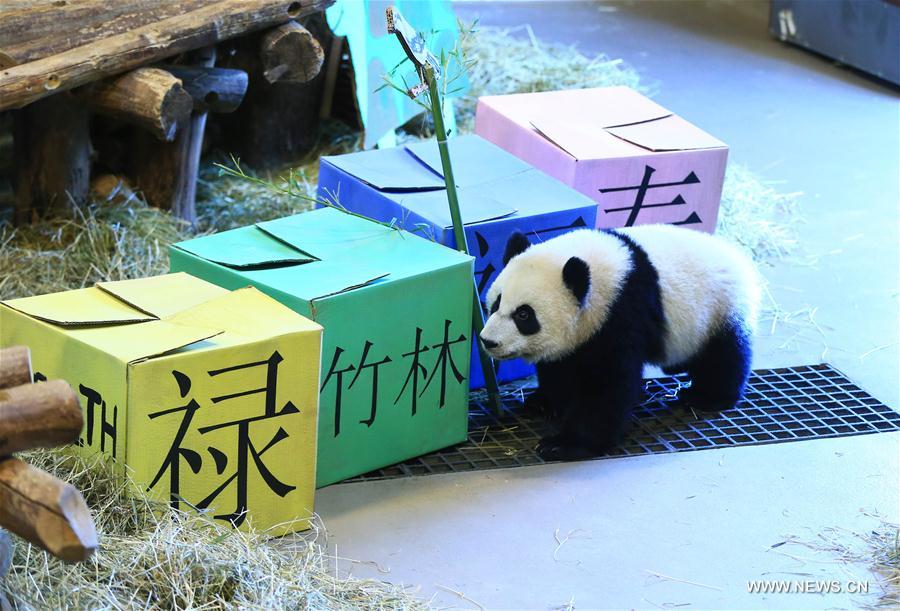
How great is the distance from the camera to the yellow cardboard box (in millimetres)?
2475

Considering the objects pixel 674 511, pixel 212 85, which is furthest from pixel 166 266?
pixel 674 511

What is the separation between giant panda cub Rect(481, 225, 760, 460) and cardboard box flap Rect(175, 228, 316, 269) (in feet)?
1.87

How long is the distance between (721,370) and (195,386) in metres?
1.65

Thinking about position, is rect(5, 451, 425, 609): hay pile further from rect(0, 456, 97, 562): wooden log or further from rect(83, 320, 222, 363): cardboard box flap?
rect(0, 456, 97, 562): wooden log

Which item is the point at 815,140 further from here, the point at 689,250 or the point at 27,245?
the point at 27,245

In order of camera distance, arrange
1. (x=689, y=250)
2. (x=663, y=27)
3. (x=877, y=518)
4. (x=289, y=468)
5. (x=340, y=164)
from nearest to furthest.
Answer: (x=289, y=468) < (x=877, y=518) < (x=689, y=250) < (x=340, y=164) < (x=663, y=27)

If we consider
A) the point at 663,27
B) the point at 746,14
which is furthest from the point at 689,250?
the point at 746,14

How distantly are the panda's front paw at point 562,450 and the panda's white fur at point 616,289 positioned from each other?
0.80ft

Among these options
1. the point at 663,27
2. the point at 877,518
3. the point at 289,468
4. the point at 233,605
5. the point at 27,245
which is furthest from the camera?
the point at 663,27

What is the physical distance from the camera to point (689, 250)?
332cm

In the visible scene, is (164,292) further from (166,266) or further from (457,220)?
(166,266)

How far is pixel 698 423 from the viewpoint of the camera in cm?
344

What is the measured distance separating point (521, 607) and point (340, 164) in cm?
166

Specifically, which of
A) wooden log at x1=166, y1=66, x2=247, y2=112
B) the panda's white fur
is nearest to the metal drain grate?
the panda's white fur
